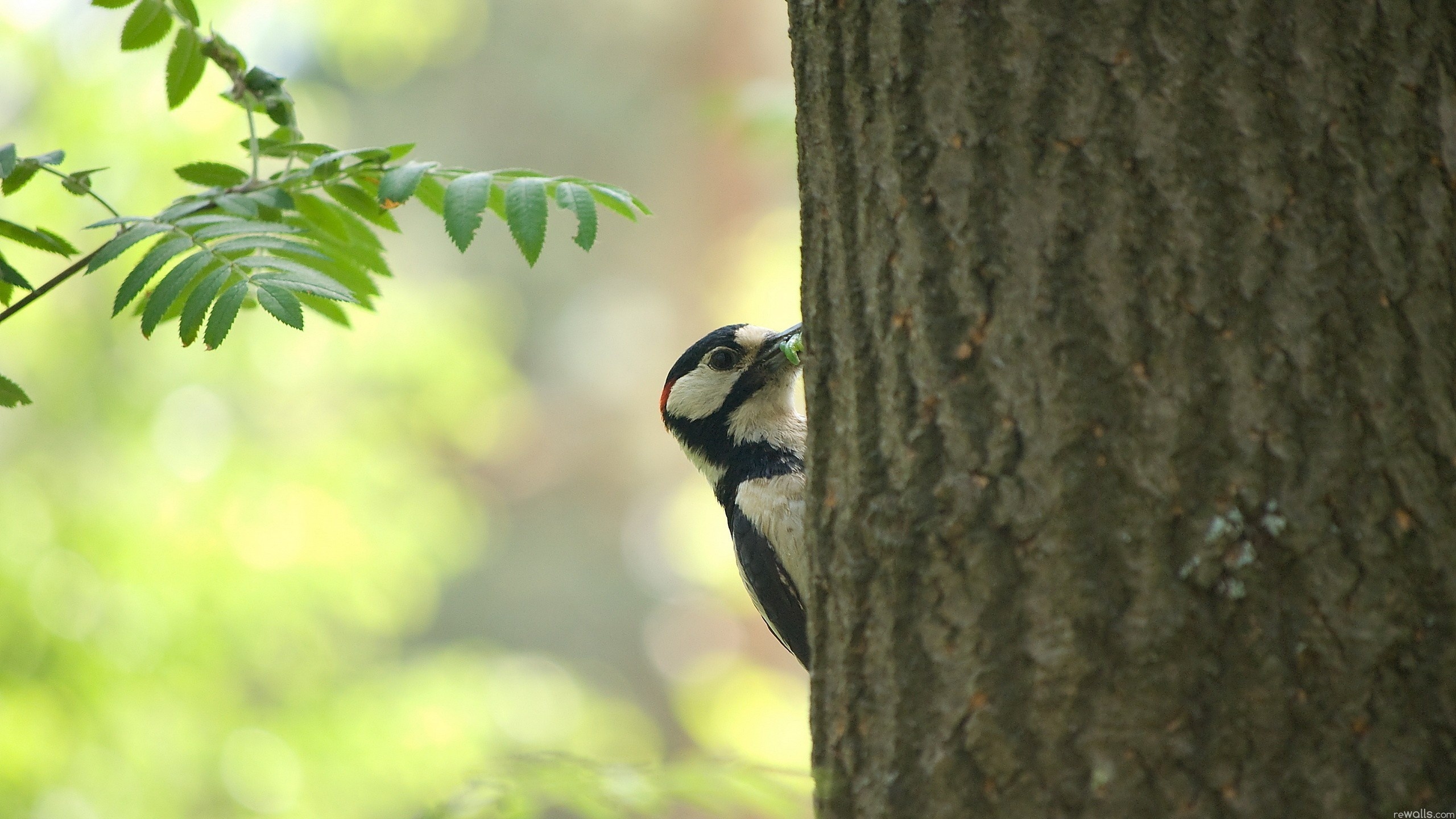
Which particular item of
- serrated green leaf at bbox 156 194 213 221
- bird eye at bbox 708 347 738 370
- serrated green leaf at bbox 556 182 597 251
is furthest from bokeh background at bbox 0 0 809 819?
serrated green leaf at bbox 156 194 213 221

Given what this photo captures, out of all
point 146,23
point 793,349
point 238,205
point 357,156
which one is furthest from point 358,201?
point 793,349

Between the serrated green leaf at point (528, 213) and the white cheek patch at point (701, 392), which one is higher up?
the white cheek patch at point (701, 392)

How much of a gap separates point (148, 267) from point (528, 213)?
2.11 ft

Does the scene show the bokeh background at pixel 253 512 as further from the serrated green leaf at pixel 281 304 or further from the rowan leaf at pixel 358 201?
the serrated green leaf at pixel 281 304

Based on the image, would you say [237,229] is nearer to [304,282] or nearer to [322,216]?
[304,282]

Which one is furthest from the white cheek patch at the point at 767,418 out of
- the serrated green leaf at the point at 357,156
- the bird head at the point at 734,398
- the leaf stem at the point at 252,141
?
the leaf stem at the point at 252,141

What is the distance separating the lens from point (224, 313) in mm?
1764

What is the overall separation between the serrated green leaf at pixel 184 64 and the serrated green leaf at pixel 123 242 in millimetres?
335

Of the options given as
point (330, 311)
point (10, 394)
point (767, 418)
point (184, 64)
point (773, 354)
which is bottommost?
point (10, 394)

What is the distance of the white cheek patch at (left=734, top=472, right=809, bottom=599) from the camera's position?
10.3ft

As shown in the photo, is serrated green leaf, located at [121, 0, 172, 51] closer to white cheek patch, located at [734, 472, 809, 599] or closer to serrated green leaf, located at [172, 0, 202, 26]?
serrated green leaf, located at [172, 0, 202, 26]

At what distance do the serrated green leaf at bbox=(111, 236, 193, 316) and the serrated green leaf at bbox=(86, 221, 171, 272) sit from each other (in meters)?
0.03

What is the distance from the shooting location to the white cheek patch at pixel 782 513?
315 centimetres

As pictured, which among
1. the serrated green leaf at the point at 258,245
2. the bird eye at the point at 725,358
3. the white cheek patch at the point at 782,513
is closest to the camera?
the serrated green leaf at the point at 258,245
